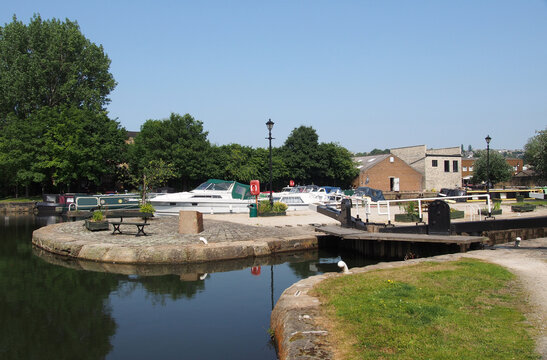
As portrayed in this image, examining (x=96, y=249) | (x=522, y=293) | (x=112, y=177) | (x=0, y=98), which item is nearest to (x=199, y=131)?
(x=112, y=177)

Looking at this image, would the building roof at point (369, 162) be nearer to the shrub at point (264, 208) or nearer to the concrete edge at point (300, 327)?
the shrub at point (264, 208)

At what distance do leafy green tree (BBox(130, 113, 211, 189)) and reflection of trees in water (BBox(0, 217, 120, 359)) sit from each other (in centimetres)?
2995

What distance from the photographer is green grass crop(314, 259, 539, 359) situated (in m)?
4.91

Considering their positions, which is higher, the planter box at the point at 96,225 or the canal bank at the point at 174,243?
the planter box at the point at 96,225

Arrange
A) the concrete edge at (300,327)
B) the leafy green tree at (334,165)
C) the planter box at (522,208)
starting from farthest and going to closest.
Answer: the leafy green tree at (334,165), the planter box at (522,208), the concrete edge at (300,327)

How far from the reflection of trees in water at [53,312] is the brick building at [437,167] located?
5417 cm

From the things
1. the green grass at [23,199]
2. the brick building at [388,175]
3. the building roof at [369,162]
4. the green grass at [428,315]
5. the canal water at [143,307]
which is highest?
the building roof at [369,162]

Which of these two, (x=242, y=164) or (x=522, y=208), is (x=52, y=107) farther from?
(x=522, y=208)

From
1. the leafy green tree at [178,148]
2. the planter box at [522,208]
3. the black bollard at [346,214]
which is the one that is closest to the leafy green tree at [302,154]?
the leafy green tree at [178,148]

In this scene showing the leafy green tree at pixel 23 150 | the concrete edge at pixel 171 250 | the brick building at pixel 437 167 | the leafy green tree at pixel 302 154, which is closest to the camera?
the concrete edge at pixel 171 250

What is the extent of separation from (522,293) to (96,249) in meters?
11.9

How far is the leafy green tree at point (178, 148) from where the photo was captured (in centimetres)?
4425

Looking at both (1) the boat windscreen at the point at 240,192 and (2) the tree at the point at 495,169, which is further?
(2) the tree at the point at 495,169

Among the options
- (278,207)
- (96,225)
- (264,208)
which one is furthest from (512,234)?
(96,225)
